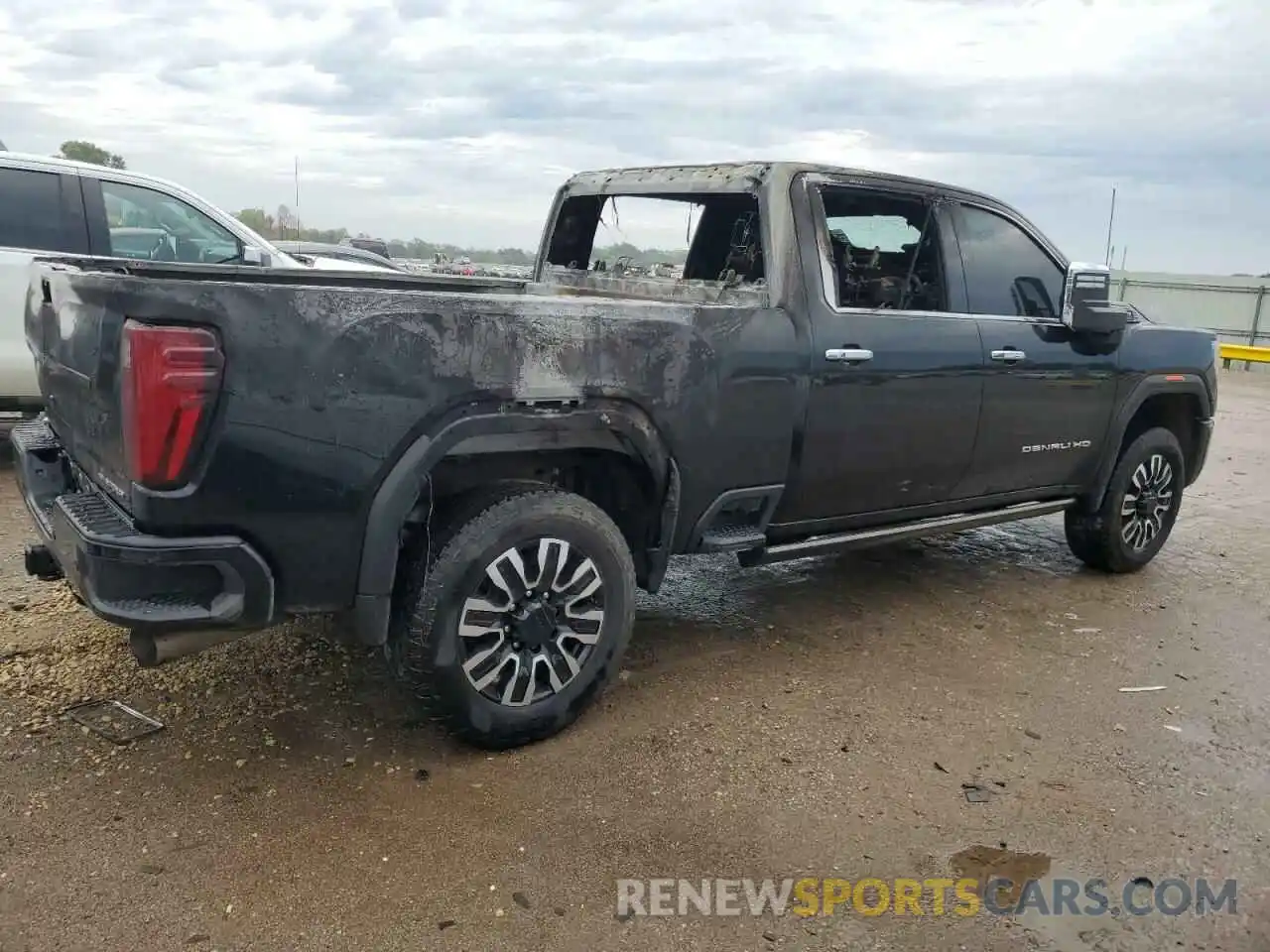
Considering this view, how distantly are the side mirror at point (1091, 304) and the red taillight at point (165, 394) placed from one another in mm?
3775

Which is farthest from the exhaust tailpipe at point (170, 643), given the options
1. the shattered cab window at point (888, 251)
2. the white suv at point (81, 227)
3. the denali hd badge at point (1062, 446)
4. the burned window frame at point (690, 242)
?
the white suv at point (81, 227)

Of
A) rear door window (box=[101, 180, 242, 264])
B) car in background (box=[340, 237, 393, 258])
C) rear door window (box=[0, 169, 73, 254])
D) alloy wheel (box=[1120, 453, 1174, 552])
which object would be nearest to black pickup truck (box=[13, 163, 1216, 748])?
alloy wheel (box=[1120, 453, 1174, 552])

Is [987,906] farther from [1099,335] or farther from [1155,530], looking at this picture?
[1155,530]

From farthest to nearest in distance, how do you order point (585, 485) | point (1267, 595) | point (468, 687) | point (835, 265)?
point (1267, 595) < point (835, 265) < point (585, 485) < point (468, 687)

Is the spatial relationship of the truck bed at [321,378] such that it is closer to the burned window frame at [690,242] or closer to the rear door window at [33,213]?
the burned window frame at [690,242]

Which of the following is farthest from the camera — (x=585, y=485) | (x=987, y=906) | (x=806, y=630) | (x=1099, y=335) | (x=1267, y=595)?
(x=1267, y=595)

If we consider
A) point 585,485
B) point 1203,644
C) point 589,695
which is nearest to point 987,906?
point 589,695

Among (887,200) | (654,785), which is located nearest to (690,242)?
(887,200)

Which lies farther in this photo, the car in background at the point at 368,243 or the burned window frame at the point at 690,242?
the car in background at the point at 368,243

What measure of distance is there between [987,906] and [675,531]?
1575 millimetres

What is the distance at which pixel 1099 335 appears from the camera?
4965 mm

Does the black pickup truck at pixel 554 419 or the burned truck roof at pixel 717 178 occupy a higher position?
the burned truck roof at pixel 717 178

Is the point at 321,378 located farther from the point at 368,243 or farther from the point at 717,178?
the point at 368,243

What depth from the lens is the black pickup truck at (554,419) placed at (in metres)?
2.67
